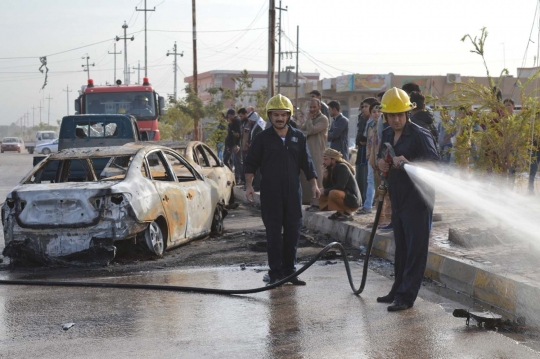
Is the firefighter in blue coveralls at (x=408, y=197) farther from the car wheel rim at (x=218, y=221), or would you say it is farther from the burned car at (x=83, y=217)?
the car wheel rim at (x=218, y=221)

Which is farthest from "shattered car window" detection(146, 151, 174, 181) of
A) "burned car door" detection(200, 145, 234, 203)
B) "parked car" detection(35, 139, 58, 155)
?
"parked car" detection(35, 139, 58, 155)

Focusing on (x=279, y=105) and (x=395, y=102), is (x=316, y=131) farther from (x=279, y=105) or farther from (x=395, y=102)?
(x=395, y=102)

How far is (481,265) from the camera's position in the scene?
7816 millimetres

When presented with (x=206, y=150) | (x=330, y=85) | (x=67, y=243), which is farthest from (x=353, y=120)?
(x=67, y=243)

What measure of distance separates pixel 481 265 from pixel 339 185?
12.2ft

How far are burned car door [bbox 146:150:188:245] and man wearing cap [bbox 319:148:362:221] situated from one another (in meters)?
2.17

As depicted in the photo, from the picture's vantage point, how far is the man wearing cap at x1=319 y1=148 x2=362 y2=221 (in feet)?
36.9

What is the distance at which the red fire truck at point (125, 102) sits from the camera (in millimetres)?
24078

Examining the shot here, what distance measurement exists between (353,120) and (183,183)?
1783 inches

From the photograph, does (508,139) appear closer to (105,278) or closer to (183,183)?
(183,183)

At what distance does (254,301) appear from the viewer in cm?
715

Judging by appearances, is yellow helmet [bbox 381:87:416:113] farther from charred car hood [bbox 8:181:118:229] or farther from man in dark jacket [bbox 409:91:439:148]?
man in dark jacket [bbox 409:91:439:148]

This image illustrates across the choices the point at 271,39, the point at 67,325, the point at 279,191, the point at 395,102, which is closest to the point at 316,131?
the point at 279,191

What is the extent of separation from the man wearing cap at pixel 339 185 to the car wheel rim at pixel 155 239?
9.35ft
